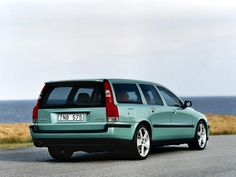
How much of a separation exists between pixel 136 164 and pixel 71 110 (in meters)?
1.64

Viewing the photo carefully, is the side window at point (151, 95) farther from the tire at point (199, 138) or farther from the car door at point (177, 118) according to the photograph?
the tire at point (199, 138)

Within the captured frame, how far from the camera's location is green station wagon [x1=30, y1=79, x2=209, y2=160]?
12.2m

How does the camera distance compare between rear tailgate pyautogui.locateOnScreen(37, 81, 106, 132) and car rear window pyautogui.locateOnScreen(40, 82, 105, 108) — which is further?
car rear window pyautogui.locateOnScreen(40, 82, 105, 108)

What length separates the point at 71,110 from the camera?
1236 centimetres

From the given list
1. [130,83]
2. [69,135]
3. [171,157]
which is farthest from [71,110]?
[171,157]

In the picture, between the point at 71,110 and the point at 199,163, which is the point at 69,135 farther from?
the point at 199,163

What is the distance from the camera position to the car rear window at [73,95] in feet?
40.9

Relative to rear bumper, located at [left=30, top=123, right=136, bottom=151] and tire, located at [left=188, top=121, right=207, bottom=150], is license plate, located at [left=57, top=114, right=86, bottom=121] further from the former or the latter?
tire, located at [left=188, top=121, right=207, bottom=150]

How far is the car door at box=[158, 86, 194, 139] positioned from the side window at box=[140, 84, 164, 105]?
287 mm

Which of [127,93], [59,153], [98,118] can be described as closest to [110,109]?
[98,118]

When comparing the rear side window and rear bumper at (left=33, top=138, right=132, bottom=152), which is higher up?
the rear side window

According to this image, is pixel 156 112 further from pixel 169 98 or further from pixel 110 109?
pixel 110 109

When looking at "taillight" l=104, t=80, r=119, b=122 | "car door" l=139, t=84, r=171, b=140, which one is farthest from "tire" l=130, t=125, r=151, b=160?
"taillight" l=104, t=80, r=119, b=122

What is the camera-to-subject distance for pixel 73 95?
13.1m
